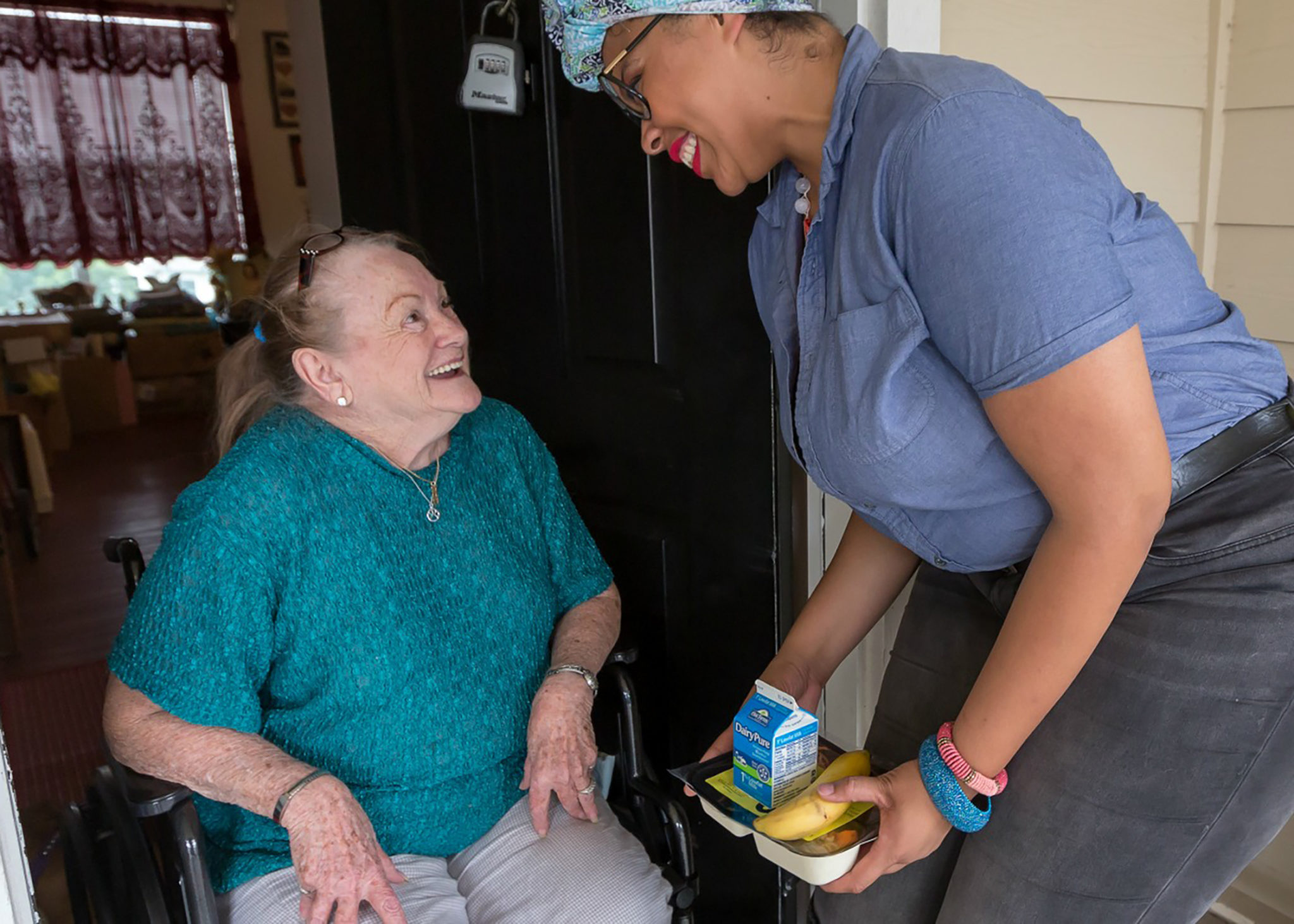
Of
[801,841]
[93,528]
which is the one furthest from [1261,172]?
[93,528]

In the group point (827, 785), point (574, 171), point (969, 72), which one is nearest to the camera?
point (969, 72)

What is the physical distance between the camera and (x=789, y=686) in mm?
1292

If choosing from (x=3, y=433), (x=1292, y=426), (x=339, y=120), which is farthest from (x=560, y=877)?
(x=3, y=433)

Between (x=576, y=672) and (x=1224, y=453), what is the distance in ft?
2.97

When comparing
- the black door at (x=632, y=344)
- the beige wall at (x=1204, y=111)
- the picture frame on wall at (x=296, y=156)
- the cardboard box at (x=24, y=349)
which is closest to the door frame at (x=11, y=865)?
the black door at (x=632, y=344)

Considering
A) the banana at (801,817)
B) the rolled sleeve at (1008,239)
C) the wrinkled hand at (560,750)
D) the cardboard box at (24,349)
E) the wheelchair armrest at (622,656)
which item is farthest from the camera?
the cardboard box at (24,349)

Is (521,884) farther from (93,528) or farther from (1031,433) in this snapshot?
(93,528)

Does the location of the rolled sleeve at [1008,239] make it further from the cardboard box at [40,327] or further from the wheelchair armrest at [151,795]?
the cardboard box at [40,327]

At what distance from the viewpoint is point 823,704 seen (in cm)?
172

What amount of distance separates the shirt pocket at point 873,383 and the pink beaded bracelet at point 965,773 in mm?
278

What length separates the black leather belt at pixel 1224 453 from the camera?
3.18 ft

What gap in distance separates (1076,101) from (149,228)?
7.65 meters

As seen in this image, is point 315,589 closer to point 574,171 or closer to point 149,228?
point 574,171

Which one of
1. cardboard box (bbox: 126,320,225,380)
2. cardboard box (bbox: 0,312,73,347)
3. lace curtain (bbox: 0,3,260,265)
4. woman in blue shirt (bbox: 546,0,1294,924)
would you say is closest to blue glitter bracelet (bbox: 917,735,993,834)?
woman in blue shirt (bbox: 546,0,1294,924)
